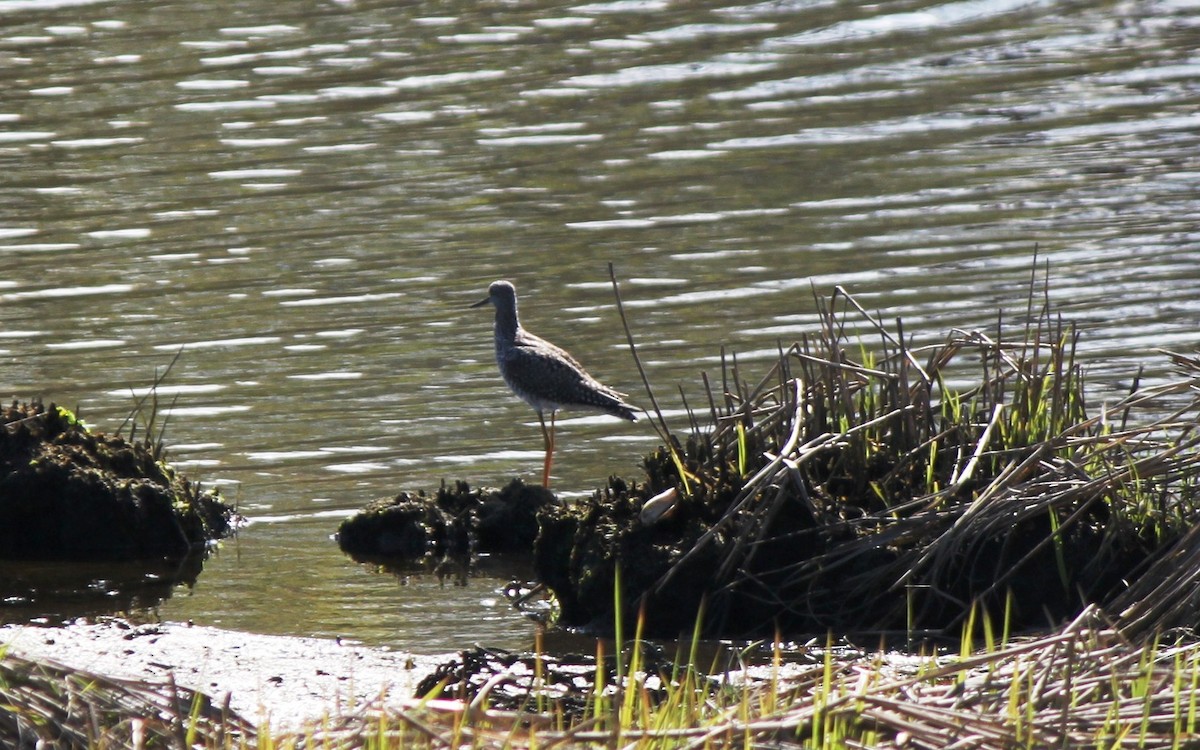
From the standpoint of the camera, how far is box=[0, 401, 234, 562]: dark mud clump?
898 centimetres

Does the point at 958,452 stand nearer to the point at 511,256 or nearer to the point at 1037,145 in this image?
the point at 511,256

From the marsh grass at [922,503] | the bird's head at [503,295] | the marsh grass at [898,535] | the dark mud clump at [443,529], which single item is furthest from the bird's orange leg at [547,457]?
the marsh grass at [922,503]

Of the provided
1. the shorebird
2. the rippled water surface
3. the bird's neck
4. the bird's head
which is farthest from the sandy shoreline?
the bird's head

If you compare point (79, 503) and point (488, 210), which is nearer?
point (79, 503)

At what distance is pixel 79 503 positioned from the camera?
8.98 metres

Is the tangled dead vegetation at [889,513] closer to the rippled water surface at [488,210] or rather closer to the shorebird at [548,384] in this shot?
the rippled water surface at [488,210]

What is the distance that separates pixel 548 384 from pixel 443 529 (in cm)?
177

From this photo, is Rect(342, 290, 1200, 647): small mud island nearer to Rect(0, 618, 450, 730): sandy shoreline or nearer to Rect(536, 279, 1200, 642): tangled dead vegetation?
Rect(536, 279, 1200, 642): tangled dead vegetation

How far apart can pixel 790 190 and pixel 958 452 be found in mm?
8835

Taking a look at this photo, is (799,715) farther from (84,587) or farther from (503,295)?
(503,295)

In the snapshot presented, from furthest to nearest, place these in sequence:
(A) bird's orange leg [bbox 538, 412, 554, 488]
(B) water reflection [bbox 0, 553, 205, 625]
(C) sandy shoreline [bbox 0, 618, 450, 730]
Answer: (A) bird's orange leg [bbox 538, 412, 554, 488], (B) water reflection [bbox 0, 553, 205, 625], (C) sandy shoreline [bbox 0, 618, 450, 730]

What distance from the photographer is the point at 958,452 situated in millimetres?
7730

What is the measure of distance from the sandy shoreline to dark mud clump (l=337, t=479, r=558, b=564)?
1.51m

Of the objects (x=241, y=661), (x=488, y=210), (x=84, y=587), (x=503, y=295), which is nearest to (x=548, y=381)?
(x=503, y=295)
